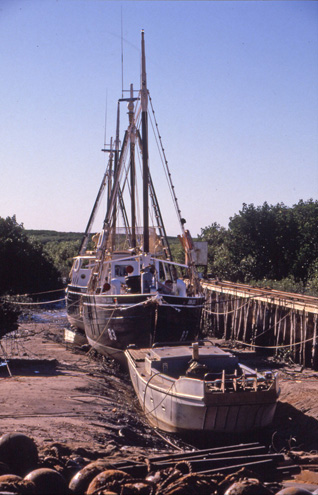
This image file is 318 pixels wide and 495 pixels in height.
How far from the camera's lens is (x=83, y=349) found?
25875 millimetres

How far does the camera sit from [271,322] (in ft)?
79.1

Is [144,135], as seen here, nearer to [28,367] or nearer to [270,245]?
[28,367]

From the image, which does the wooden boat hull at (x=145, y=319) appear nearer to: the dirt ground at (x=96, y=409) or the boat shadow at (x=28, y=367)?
the dirt ground at (x=96, y=409)

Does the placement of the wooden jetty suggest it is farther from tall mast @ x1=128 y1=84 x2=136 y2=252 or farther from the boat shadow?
the boat shadow

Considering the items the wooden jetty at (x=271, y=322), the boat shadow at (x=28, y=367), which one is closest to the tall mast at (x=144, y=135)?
the wooden jetty at (x=271, y=322)

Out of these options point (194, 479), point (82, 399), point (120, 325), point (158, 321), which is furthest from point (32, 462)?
point (120, 325)

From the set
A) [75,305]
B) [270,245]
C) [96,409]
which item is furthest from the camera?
[270,245]

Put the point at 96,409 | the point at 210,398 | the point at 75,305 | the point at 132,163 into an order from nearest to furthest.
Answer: the point at 210,398 < the point at 96,409 < the point at 132,163 < the point at 75,305

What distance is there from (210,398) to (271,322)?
12978mm

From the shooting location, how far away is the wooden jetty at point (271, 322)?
2059 cm

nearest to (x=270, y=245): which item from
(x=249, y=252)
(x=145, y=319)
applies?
(x=249, y=252)

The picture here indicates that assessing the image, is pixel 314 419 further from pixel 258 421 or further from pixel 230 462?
pixel 230 462

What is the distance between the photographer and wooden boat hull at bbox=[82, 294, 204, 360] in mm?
18828

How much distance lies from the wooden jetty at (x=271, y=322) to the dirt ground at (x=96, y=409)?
98cm
